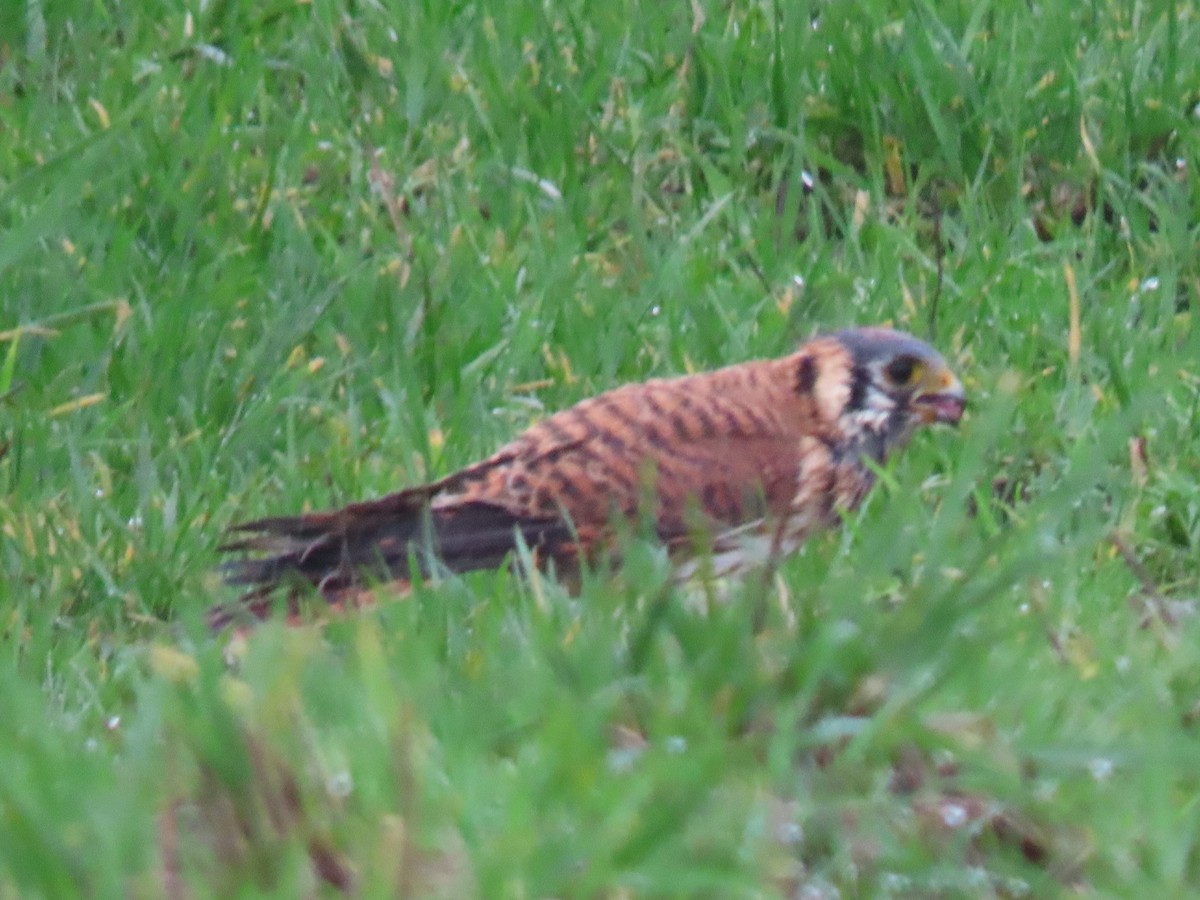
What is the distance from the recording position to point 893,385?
4.88 meters

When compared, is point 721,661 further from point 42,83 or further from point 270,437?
point 42,83

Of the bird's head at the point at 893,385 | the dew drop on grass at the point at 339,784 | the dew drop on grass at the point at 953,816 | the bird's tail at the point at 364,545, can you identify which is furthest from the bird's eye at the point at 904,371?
the dew drop on grass at the point at 339,784

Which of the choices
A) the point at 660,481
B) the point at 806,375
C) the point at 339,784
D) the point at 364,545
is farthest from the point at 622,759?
the point at 806,375

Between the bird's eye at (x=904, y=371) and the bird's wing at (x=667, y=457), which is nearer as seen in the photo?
the bird's wing at (x=667, y=457)

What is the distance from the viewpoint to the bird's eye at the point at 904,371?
15.9ft

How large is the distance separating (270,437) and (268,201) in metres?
0.91

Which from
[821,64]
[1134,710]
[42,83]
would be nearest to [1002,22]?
[821,64]

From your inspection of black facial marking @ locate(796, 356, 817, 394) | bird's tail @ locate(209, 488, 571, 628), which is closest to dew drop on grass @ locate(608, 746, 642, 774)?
bird's tail @ locate(209, 488, 571, 628)

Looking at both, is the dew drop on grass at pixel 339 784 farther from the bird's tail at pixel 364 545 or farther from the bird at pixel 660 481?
the bird's tail at pixel 364 545

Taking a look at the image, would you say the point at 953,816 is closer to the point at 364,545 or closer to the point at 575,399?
the point at 364,545

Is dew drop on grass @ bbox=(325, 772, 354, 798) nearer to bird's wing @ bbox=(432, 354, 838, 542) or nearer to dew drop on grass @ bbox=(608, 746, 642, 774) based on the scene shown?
dew drop on grass @ bbox=(608, 746, 642, 774)

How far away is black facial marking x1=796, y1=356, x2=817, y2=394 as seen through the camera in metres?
4.87

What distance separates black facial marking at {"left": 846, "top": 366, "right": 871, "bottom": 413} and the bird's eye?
0.04m

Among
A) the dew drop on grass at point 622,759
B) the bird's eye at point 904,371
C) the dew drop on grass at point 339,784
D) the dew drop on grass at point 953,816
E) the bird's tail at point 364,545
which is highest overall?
the dew drop on grass at point 339,784
